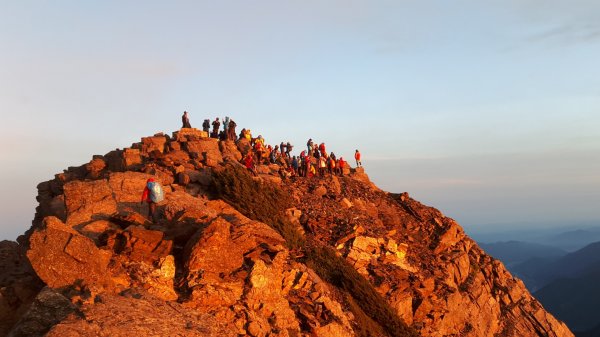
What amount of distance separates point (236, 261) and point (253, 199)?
6930mm

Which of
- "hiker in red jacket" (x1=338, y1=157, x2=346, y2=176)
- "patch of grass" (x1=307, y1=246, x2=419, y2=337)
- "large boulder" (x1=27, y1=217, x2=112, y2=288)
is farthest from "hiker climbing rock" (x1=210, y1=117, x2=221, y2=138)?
"large boulder" (x1=27, y1=217, x2=112, y2=288)

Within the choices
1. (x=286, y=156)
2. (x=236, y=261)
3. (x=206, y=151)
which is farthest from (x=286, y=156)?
(x=236, y=261)

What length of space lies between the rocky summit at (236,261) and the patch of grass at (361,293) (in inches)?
2.2

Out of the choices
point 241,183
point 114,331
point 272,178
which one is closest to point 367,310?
point 241,183

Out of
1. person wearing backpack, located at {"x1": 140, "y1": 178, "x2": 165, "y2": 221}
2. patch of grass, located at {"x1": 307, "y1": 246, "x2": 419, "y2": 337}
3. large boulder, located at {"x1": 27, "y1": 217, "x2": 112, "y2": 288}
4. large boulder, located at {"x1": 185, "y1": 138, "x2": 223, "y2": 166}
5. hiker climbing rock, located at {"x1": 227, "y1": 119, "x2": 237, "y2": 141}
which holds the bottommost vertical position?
patch of grass, located at {"x1": 307, "y1": 246, "x2": 419, "y2": 337}

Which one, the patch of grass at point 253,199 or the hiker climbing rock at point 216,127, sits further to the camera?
the hiker climbing rock at point 216,127

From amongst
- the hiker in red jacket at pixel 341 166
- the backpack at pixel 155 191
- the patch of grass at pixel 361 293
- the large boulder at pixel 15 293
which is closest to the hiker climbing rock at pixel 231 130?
the hiker in red jacket at pixel 341 166

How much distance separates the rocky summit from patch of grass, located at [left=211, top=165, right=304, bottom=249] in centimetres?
8

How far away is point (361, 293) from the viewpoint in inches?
806

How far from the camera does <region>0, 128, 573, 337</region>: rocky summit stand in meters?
12.3

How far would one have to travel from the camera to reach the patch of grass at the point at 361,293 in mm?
20172

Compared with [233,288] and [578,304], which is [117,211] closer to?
[233,288]

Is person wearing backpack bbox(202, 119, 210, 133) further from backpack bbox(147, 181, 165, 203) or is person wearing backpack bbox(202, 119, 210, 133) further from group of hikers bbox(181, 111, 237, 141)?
backpack bbox(147, 181, 165, 203)

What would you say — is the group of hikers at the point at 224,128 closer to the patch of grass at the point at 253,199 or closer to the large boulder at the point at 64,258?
the patch of grass at the point at 253,199
